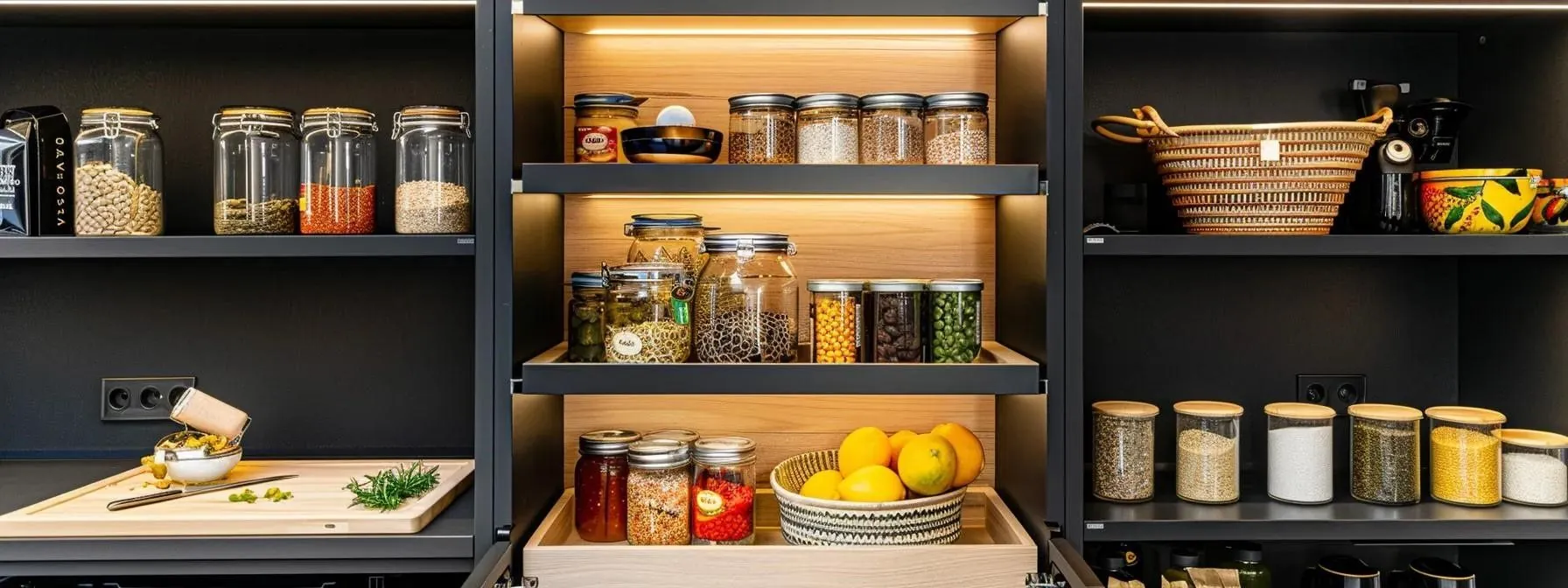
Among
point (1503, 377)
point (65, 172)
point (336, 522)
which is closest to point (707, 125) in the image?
point (336, 522)

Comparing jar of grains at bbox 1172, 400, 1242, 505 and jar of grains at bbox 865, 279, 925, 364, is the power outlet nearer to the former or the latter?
jar of grains at bbox 865, 279, 925, 364

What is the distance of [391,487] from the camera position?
1.49 metres

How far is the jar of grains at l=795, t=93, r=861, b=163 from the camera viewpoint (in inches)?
59.1

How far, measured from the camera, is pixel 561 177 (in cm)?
144

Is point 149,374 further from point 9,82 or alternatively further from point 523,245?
point 523,245

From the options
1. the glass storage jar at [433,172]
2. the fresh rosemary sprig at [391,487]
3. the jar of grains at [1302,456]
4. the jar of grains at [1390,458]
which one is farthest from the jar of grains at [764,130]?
the jar of grains at [1390,458]

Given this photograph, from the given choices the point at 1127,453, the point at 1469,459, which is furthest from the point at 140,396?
the point at 1469,459

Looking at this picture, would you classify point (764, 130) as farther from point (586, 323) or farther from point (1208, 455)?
point (1208, 455)

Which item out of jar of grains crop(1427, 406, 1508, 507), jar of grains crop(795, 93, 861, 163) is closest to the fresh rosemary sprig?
jar of grains crop(795, 93, 861, 163)

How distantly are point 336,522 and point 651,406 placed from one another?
56 centimetres

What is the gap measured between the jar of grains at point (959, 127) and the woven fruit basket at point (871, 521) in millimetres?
501

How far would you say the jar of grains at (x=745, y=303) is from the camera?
4.80ft

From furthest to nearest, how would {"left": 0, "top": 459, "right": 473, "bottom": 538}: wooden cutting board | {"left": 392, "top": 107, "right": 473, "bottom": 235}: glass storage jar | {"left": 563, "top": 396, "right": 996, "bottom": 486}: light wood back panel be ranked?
{"left": 563, "top": 396, "right": 996, "bottom": 486}: light wood back panel < {"left": 392, "top": 107, "right": 473, "bottom": 235}: glass storage jar < {"left": 0, "top": 459, "right": 473, "bottom": 538}: wooden cutting board

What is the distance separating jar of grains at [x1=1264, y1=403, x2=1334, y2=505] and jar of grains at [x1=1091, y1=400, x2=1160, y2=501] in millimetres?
196
